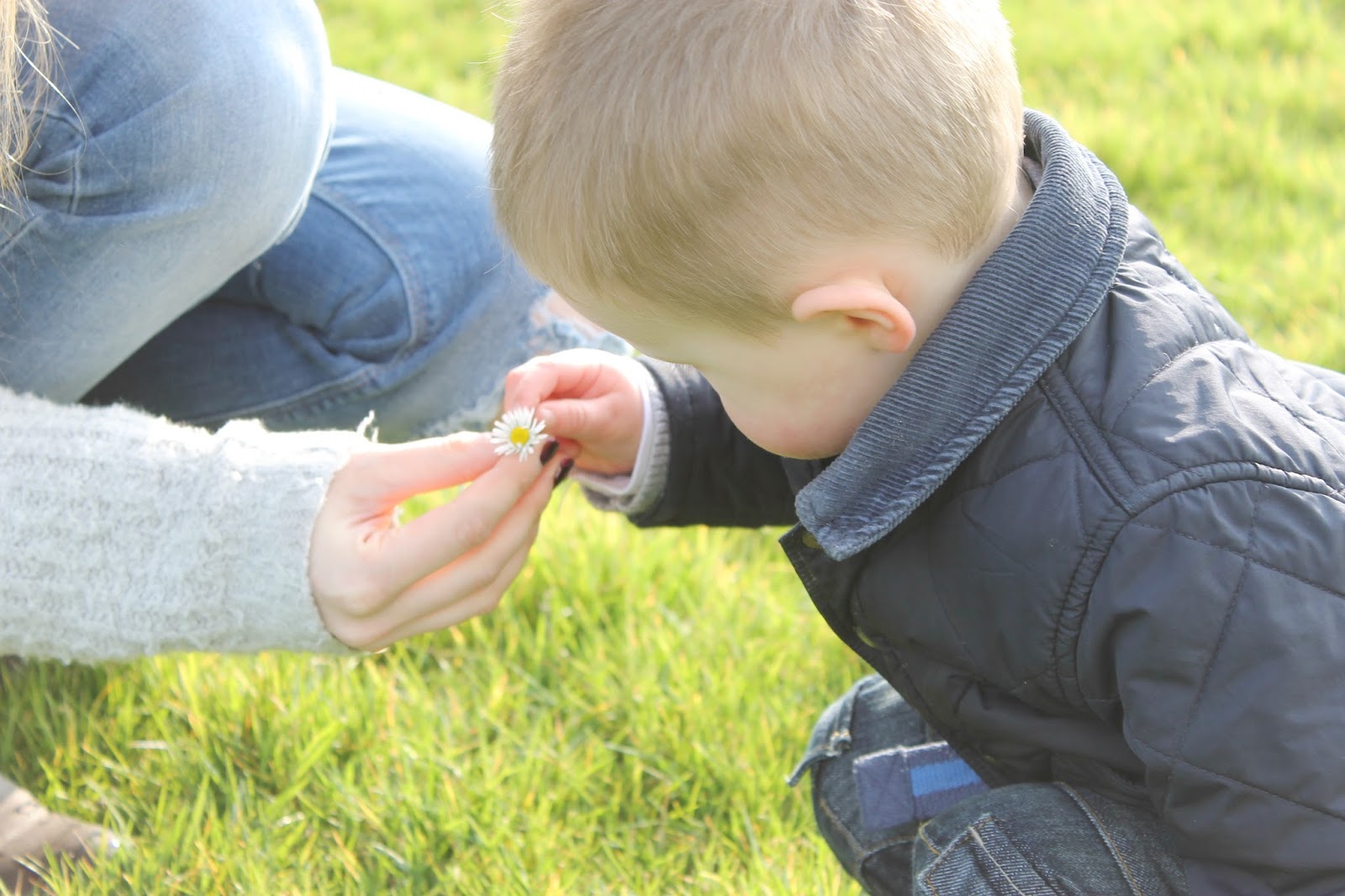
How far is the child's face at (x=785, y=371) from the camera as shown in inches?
48.3

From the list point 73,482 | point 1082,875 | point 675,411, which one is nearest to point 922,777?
point 1082,875

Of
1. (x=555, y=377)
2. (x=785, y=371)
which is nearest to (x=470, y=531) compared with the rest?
(x=555, y=377)

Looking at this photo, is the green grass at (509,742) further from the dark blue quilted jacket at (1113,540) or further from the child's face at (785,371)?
the child's face at (785,371)

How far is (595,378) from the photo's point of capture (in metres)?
1.63

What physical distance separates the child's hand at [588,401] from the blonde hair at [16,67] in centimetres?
55

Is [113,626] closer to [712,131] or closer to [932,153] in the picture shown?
[712,131]

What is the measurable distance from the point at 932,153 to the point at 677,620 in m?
0.90

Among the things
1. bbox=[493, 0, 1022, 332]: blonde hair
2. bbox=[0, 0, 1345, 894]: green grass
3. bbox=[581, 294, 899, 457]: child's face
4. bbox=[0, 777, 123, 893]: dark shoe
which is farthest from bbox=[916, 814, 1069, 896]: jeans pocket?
bbox=[0, 777, 123, 893]: dark shoe

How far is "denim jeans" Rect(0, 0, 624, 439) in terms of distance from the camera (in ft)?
5.00

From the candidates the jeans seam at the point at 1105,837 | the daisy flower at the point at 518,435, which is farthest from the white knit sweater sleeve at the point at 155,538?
the jeans seam at the point at 1105,837

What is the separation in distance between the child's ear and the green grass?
626 millimetres

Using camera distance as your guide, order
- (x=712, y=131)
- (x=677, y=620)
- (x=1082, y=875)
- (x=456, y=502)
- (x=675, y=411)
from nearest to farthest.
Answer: (x=712, y=131) → (x=1082, y=875) → (x=456, y=502) → (x=675, y=411) → (x=677, y=620)

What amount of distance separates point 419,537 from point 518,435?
0.49 feet

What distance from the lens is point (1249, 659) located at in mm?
1071
